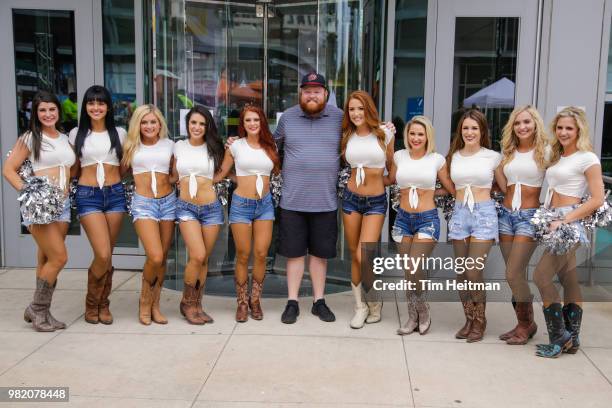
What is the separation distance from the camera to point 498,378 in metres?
3.79

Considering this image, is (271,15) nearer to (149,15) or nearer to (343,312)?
(149,15)

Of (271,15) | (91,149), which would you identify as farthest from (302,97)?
(271,15)

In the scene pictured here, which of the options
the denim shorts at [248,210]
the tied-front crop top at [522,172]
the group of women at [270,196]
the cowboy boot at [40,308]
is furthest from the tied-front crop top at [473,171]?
the cowboy boot at [40,308]

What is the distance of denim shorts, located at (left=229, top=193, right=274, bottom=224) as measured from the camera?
15.5 ft

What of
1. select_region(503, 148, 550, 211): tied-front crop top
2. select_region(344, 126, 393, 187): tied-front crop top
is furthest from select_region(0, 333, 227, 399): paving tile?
select_region(503, 148, 550, 211): tied-front crop top

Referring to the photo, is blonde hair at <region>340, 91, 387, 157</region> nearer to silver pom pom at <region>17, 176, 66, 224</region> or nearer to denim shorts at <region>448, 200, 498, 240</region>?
denim shorts at <region>448, 200, 498, 240</region>

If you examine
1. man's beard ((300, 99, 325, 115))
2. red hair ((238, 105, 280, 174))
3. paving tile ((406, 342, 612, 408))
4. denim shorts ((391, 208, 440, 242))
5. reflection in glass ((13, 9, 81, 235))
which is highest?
reflection in glass ((13, 9, 81, 235))

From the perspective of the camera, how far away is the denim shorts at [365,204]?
4641 millimetres

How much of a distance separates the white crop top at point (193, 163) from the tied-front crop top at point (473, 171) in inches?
71.8

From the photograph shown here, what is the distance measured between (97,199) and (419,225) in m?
2.41

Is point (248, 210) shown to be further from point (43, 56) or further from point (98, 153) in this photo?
point (43, 56)

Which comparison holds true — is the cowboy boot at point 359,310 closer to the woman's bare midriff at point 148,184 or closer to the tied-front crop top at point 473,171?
Answer: the tied-front crop top at point 473,171

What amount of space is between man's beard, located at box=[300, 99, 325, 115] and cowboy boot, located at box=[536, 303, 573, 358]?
2.20 meters

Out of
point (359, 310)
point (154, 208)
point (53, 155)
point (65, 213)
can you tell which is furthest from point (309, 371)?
point (53, 155)
